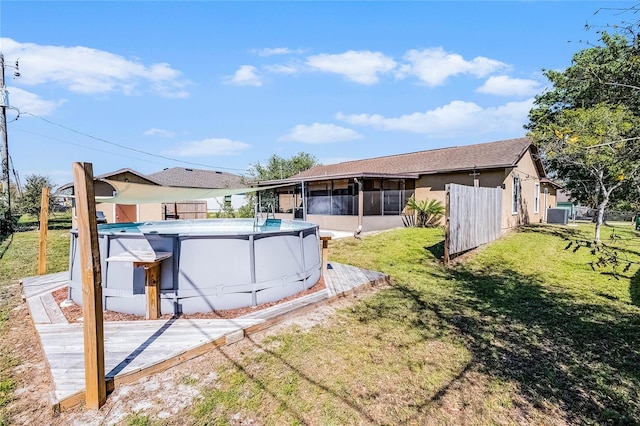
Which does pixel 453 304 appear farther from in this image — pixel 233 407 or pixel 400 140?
pixel 400 140

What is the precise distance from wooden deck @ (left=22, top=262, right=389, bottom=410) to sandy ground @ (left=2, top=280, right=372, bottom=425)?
0.10 meters

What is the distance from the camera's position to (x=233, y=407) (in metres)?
2.80

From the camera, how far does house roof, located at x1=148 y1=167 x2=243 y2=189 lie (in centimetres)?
3250

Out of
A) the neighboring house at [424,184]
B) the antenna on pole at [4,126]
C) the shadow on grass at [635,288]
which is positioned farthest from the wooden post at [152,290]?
the antenna on pole at [4,126]

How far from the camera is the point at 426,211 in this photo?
575 inches

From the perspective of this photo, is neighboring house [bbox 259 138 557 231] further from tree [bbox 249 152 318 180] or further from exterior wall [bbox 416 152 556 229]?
tree [bbox 249 152 318 180]

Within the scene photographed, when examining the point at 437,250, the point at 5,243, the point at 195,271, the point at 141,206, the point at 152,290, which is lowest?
the point at 437,250

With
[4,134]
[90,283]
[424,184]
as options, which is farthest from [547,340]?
[4,134]

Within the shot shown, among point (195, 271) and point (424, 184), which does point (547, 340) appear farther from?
point (424, 184)

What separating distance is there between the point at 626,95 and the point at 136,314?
6.12 meters

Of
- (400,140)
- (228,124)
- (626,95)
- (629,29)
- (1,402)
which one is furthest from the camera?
(400,140)

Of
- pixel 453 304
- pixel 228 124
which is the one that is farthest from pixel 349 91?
pixel 453 304

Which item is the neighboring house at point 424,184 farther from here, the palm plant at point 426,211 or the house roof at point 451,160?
the palm plant at point 426,211

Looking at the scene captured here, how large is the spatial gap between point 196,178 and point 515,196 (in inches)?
1199
